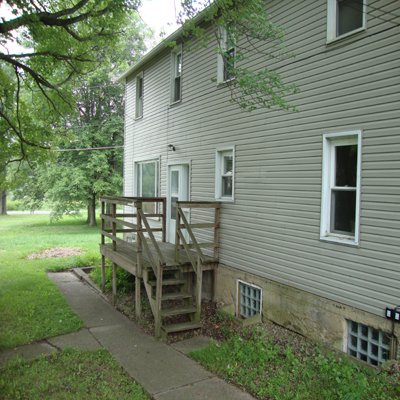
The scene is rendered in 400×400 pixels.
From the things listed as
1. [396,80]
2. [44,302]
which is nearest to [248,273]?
[396,80]

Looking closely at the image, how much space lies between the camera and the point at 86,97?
23312 mm

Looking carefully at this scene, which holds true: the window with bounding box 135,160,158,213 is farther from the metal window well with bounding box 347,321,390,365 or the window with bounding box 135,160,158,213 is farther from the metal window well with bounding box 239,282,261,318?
the metal window well with bounding box 347,321,390,365

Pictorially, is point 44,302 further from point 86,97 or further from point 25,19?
point 86,97

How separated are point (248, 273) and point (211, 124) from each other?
3587 mm

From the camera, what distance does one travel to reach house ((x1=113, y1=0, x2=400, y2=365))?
4312 mm

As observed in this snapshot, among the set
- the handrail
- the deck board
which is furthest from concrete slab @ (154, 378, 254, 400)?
the deck board

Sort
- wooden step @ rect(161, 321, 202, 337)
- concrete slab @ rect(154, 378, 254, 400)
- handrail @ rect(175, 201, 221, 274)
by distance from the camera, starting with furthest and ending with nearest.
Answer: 1. handrail @ rect(175, 201, 221, 274)
2. wooden step @ rect(161, 321, 202, 337)
3. concrete slab @ rect(154, 378, 254, 400)

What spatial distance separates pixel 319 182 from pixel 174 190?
5.30m

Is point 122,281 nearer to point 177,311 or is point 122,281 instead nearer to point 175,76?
point 177,311

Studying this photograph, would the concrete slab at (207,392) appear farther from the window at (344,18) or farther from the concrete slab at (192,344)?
the window at (344,18)

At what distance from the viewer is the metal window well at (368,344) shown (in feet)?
14.2

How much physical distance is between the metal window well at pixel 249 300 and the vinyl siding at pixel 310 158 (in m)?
0.45

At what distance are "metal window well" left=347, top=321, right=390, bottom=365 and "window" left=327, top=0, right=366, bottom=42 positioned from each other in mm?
4138

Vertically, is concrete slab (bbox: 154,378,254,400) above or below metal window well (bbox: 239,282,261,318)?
below
